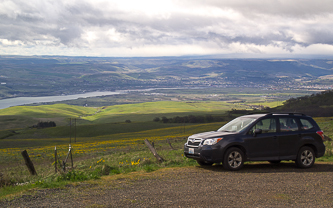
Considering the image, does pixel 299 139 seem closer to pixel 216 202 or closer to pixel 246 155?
pixel 246 155

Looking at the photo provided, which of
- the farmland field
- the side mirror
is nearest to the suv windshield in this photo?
the side mirror

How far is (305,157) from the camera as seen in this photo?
12.4m

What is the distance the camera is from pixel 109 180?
10.2 metres

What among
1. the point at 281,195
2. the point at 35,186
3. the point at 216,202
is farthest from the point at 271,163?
the point at 35,186

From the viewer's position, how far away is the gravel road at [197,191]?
7621 mm

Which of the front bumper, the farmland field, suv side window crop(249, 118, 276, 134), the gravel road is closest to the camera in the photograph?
the gravel road

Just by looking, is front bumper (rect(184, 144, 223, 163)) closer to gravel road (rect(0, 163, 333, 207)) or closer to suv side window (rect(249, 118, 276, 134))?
gravel road (rect(0, 163, 333, 207))

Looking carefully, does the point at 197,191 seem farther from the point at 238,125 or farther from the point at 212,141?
the point at 238,125

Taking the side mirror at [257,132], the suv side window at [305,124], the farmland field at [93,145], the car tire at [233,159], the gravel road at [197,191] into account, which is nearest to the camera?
the gravel road at [197,191]

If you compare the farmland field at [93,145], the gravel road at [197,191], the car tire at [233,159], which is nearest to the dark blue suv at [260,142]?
the car tire at [233,159]

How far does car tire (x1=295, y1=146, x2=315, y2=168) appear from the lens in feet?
40.3

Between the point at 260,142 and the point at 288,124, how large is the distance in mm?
1483

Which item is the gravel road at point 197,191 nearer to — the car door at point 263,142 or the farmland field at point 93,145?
the car door at point 263,142

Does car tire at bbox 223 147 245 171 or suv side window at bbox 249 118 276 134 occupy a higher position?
suv side window at bbox 249 118 276 134
